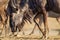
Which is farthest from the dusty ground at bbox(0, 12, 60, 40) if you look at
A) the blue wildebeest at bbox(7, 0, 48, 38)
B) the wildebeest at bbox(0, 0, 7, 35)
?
the wildebeest at bbox(0, 0, 7, 35)

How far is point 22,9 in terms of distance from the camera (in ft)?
29.1

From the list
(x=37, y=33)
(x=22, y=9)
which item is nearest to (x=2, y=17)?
(x=22, y=9)

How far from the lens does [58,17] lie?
383 inches

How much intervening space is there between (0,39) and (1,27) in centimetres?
107

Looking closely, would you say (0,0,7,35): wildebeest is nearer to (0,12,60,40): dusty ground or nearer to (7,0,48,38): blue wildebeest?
(7,0,48,38): blue wildebeest

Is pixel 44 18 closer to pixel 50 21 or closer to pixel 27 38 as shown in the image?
pixel 27 38

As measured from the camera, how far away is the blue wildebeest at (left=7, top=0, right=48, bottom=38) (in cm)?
873

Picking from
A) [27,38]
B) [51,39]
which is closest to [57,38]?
[51,39]

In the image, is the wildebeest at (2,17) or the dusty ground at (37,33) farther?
the wildebeest at (2,17)

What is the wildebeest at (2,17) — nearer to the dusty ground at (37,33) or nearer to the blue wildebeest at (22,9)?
the blue wildebeest at (22,9)

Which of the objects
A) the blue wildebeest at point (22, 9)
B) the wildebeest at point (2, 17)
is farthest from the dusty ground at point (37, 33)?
the wildebeest at point (2, 17)

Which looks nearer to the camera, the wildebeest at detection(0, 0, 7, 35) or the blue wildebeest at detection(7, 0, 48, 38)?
the blue wildebeest at detection(7, 0, 48, 38)

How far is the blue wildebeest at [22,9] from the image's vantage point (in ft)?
28.6

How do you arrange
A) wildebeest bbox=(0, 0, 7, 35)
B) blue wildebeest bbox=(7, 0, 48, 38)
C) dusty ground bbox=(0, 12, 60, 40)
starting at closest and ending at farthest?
dusty ground bbox=(0, 12, 60, 40) → blue wildebeest bbox=(7, 0, 48, 38) → wildebeest bbox=(0, 0, 7, 35)
